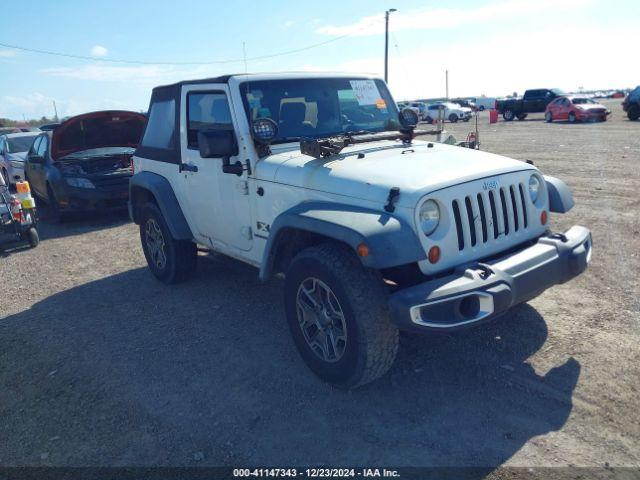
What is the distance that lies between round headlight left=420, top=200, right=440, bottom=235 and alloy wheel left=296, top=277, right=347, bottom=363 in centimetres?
72

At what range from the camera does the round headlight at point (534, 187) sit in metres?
3.87

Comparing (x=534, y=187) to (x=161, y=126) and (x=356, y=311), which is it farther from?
(x=161, y=126)

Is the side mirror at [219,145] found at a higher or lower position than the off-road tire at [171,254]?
higher

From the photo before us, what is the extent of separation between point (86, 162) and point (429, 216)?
312 inches

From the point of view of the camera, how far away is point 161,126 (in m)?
5.61

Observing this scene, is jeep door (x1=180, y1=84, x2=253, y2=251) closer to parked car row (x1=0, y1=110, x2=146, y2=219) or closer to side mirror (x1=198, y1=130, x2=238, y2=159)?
side mirror (x1=198, y1=130, x2=238, y2=159)

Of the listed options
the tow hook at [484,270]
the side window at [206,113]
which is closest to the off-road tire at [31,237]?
the side window at [206,113]

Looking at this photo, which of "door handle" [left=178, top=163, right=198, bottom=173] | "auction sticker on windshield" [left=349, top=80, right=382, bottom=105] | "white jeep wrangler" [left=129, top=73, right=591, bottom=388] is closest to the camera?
"white jeep wrangler" [left=129, top=73, right=591, bottom=388]

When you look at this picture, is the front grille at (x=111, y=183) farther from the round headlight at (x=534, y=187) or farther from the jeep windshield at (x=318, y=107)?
the round headlight at (x=534, y=187)

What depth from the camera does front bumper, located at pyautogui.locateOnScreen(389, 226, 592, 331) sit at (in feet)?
9.54

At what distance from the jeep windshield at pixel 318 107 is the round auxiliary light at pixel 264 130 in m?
0.13

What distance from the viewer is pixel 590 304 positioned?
460 cm

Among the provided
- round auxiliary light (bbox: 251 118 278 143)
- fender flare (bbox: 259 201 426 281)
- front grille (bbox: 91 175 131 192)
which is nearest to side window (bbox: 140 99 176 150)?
round auxiliary light (bbox: 251 118 278 143)

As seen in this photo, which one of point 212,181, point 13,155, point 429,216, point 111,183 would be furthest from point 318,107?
point 13,155
